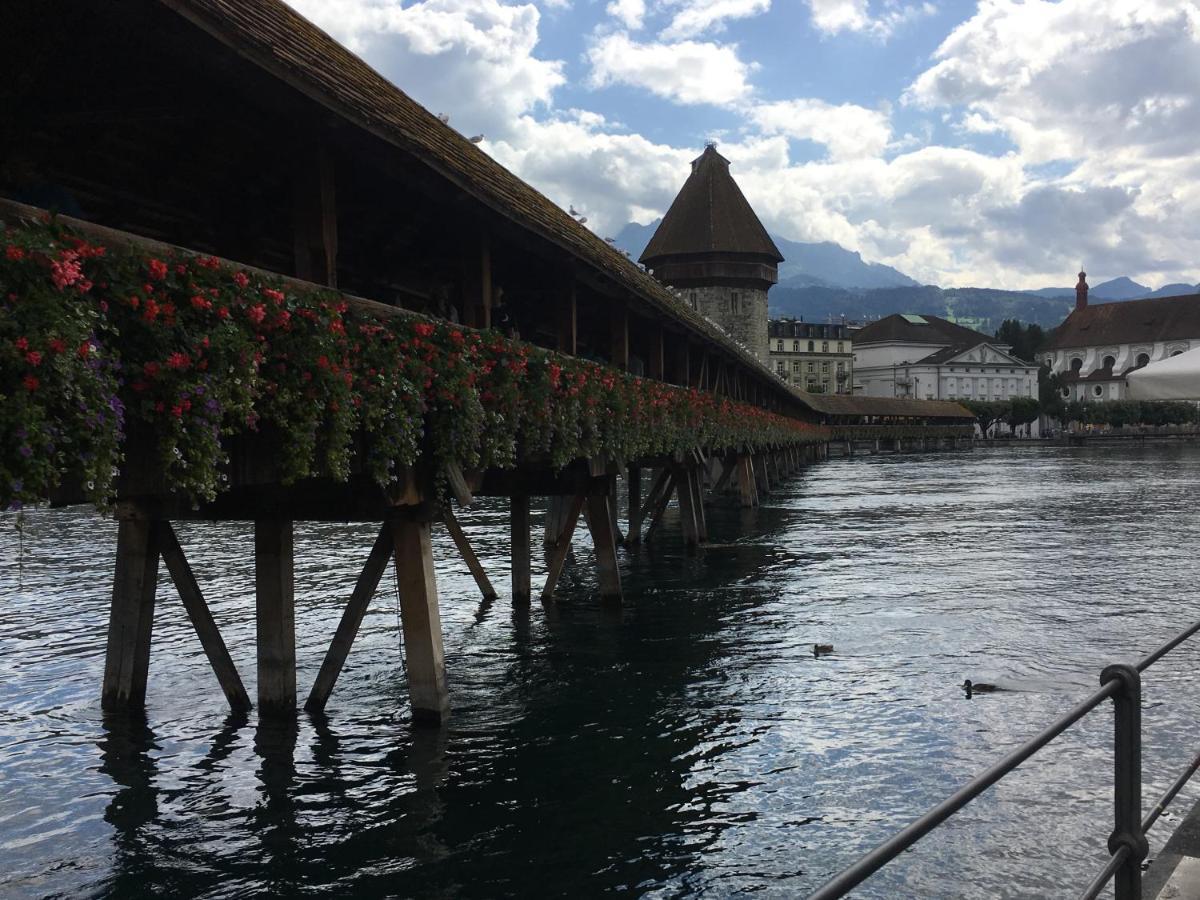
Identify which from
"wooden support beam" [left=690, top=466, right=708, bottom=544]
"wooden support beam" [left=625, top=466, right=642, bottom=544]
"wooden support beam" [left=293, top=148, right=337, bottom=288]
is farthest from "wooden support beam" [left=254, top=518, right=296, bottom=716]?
"wooden support beam" [left=625, top=466, right=642, bottom=544]

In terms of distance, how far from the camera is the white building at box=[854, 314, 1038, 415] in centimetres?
12812

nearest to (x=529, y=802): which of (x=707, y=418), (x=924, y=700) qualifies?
(x=924, y=700)

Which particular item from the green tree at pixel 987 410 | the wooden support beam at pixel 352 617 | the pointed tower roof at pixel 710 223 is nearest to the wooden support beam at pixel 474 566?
the wooden support beam at pixel 352 617

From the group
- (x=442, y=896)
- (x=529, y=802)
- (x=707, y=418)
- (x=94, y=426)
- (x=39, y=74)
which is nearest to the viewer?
(x=94, y=426)

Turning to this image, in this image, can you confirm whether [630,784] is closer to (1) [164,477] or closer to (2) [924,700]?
(2) [924,700]

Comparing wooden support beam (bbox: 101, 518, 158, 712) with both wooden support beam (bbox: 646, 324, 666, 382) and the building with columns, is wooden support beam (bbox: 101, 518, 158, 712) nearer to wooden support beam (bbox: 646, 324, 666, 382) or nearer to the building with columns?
wooden support beam (bbox: 646, 324, 666, 382)

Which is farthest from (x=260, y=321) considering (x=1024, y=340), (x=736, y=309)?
(x=1024, y=340)

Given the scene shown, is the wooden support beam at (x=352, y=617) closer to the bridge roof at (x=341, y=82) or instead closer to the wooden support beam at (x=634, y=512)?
the bridge roof at (x=341, y=82)

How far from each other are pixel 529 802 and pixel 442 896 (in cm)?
160

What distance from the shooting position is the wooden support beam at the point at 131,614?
955 cm

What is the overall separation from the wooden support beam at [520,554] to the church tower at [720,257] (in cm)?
4671

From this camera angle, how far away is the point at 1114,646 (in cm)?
1287

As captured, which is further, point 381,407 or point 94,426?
point 381,407

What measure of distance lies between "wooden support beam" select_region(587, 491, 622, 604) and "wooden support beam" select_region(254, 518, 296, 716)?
243 inches
